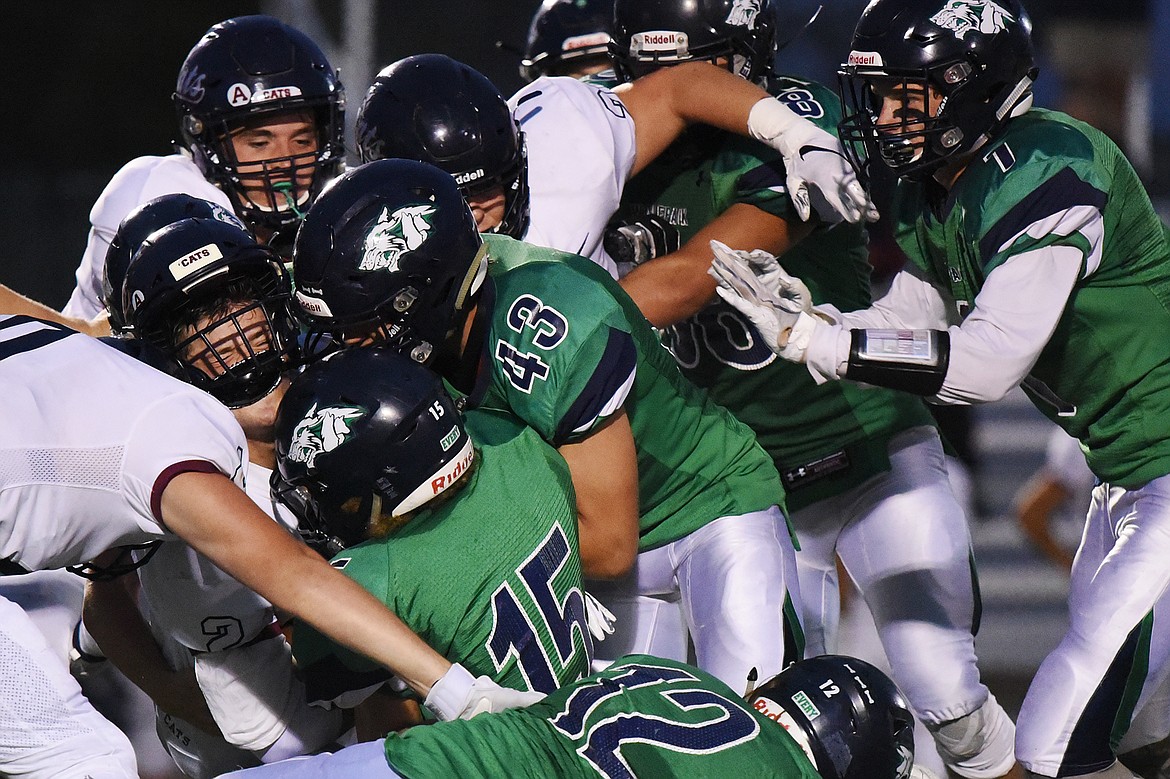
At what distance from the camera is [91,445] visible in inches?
105

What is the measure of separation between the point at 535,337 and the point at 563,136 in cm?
91

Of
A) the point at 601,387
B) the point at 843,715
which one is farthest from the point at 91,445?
the point at 843,715

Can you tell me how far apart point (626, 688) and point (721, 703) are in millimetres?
157

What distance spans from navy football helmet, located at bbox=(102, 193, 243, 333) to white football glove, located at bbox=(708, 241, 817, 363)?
1.09m

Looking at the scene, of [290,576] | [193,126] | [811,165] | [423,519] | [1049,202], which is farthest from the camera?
[193,126]

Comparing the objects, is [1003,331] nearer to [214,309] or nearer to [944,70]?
[944,70]

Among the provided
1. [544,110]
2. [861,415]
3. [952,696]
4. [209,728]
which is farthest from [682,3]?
[209,728]

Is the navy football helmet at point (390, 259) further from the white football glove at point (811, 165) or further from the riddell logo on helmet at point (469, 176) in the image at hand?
the white football glove at point (811, 165)

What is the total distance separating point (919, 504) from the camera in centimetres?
392

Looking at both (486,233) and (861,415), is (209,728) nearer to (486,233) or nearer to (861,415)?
(486,233)

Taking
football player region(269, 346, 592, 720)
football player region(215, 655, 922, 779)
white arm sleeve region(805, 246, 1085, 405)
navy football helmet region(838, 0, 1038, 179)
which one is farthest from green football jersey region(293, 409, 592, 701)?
navy football helmet region(838, 0, 1038, 179)

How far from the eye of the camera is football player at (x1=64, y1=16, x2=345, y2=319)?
161 inches

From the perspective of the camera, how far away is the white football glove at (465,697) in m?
2.57

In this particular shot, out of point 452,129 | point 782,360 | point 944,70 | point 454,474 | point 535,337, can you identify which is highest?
point 944,70
